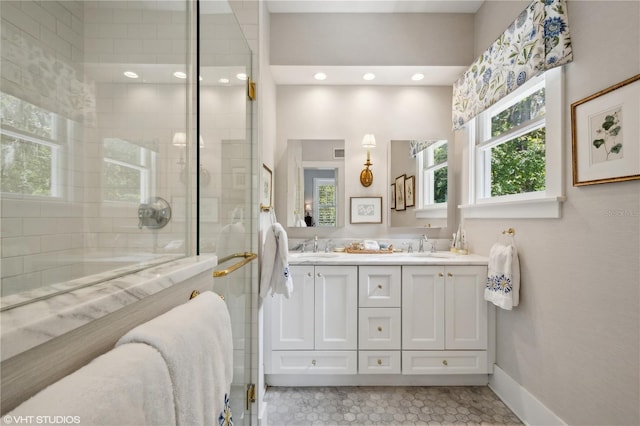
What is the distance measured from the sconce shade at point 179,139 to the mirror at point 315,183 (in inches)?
65.6

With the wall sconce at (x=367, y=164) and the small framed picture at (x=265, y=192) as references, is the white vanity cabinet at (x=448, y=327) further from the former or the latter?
the small framed picture at (x=265, y=192)

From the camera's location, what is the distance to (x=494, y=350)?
6.65ft

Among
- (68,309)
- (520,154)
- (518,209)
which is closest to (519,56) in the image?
(520,154)

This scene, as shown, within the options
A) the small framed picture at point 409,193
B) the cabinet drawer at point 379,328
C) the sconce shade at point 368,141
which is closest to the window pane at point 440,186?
the small framed picture at point 409,193

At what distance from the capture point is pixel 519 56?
5.50 ft

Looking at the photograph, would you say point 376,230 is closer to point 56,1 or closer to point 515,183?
point 515,183

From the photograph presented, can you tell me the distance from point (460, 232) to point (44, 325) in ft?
8.78

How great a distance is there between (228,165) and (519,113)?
1.89 metres

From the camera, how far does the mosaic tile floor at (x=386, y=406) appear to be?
1717mm

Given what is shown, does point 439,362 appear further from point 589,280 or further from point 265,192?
point 265,192

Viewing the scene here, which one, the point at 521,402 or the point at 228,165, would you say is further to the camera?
the point at 521,402

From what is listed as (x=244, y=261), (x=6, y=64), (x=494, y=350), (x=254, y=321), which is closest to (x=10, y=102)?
(x=6, y=64)

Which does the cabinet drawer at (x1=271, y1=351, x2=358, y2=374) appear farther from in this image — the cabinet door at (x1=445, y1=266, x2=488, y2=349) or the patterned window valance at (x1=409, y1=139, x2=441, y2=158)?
the patterned window valance at (x1=409, y1=139, x2=441, y2=158)

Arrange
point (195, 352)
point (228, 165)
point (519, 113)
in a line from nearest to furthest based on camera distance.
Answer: point (195, 352), point (228, 165), point (519, 113)
